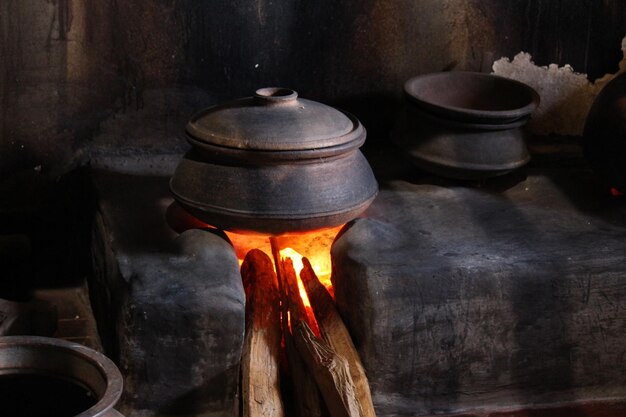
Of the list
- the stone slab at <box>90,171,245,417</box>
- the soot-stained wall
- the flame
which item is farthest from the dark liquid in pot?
the soot-stained wall

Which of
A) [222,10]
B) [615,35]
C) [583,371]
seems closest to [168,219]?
→ [222,10]

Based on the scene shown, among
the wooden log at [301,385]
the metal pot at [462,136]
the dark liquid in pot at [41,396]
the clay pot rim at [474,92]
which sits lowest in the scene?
the wooden log at [301,385]

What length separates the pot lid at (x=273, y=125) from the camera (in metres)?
3.60

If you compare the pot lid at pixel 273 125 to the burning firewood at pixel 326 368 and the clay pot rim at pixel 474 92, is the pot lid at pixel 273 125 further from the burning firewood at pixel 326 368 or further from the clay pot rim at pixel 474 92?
the burning firewood at pixel 326 368

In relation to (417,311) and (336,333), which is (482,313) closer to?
(417,311)

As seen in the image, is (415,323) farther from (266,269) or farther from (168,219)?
(168,219)

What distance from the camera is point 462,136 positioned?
426cm

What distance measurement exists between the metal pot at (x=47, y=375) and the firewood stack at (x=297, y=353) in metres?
0.86

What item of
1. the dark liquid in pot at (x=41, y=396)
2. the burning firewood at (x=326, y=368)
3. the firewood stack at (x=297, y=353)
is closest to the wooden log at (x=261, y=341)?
the firewood stack at (x=297, y=353)

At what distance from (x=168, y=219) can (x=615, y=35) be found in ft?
8.28

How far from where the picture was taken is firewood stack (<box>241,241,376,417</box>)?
10.7 feet

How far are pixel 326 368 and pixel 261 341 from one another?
13.2 inches

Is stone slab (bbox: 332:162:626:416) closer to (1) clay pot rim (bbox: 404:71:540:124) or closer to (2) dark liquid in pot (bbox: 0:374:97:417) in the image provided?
(1) clay pot rim (bbox: 404:71:540:124)

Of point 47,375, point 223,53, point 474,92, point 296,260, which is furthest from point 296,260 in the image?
point 47,375
